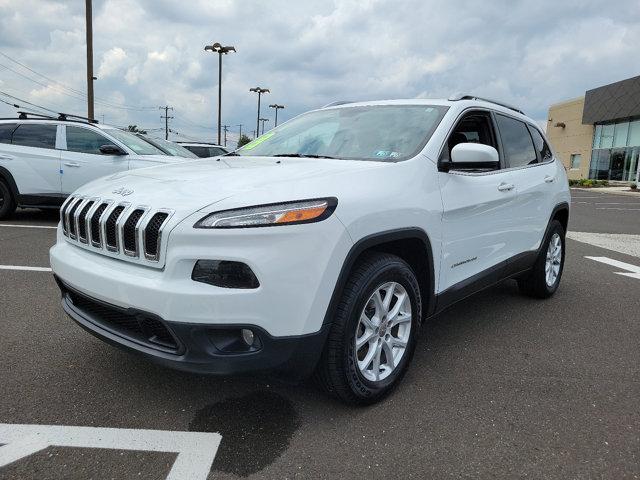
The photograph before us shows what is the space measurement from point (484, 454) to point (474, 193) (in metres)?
1.64

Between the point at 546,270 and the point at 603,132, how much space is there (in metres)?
41.2

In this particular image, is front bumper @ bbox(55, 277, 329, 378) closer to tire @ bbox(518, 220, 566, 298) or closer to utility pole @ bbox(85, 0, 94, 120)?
tire @ bbox(518, 220, 566, 298)

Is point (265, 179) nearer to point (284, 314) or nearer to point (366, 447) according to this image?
point (284, 314)

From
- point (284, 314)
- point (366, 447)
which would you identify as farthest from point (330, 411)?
point (284, 314)

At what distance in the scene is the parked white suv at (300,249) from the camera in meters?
2.18

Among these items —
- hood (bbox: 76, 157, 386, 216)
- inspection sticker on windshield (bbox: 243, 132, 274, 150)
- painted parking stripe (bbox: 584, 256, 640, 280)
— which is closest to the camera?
hood (bbox: 76, 157, 386, 216)

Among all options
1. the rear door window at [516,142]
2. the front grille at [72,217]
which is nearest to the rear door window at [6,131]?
the front grille at [72,217]

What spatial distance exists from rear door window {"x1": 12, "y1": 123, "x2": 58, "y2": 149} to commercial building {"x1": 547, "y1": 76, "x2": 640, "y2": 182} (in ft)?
112

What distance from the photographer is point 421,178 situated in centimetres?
291

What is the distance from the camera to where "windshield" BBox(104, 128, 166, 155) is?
8.85 meters

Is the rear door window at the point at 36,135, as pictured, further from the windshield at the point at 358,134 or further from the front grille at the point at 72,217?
the front grille at the point at 72,217

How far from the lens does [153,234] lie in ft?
7.44

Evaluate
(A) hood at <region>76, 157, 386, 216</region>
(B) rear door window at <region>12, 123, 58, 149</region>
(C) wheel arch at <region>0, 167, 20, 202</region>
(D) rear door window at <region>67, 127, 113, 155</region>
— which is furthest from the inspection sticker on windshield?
(C) wheel arch at <region>0, 167, 20, 202</region>

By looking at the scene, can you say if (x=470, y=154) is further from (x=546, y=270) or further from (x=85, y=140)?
(x=85, y=140)
